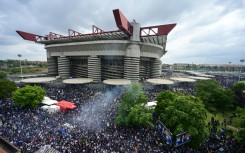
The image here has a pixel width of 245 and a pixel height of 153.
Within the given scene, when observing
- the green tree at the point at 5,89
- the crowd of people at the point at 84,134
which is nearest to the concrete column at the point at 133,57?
the crowd of people at the point at 84,134

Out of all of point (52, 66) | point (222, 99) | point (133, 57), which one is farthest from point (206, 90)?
point (52, 66)

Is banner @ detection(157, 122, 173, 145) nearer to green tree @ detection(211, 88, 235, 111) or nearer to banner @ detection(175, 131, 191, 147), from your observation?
banner @ detection(175, 131, 191, 147)

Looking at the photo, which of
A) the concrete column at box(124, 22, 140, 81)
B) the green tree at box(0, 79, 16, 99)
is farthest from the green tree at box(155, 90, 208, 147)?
the green tree at box(0, 79, 16, 99)

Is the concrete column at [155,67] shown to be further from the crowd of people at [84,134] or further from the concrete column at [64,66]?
the crowd of people at [84,134]

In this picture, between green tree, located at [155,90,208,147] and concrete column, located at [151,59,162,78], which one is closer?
green tree, located at [155,90,208,147]

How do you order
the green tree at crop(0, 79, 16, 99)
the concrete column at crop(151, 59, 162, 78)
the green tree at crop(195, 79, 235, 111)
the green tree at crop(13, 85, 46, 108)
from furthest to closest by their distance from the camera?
1. the concrete column at crop(151, 59, 162, 78)
2. the green tree at crop(195, 79, 235, 111)
3. the green tree at crop(0, 79, 16, 99)
4. the green tree at crop(13, 85, 46, 108)

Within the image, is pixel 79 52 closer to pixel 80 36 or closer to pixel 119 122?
pixel 80 36

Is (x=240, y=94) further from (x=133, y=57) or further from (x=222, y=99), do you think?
(x=133, y=57)
